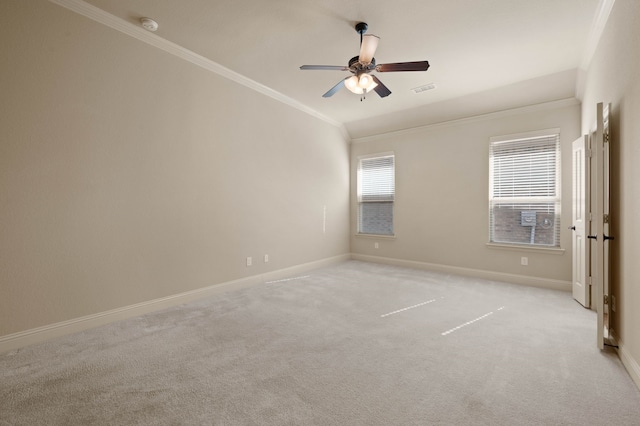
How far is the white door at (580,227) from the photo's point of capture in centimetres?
314

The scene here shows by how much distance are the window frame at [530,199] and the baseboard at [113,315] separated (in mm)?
3780

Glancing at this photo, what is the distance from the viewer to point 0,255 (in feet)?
7.60

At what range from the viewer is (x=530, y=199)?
4.43 meters

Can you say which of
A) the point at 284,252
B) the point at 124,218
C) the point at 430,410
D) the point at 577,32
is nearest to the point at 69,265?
the point at 124,218

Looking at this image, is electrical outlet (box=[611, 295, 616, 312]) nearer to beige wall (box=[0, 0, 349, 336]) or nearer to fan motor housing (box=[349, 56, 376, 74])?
fan motor housing (box=[349, 56, 376, 74])

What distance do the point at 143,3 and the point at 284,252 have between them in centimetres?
364

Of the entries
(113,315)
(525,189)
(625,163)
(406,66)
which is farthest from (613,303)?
(113,315)

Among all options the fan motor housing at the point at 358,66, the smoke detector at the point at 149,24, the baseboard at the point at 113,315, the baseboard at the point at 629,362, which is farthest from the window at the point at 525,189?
the smoke detector at the point at 149,24

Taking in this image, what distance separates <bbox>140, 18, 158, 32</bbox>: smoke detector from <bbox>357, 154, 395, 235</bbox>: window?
440cm

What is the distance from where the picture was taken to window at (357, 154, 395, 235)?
6027 mm

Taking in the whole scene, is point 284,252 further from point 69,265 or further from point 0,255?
point 0,255

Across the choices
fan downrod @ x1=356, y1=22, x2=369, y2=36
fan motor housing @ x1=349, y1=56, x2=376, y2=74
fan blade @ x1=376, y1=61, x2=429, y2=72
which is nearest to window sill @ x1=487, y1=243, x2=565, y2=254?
fan blade @ x1=376, y1=61, x2=429, y2=72

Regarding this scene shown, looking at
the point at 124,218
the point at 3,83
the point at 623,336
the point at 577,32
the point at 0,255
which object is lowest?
the point at 623,336

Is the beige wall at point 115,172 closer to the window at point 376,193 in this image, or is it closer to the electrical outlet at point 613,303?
the window at point 376,193
